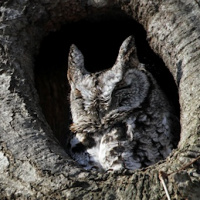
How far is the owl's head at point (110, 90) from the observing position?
2.53 m

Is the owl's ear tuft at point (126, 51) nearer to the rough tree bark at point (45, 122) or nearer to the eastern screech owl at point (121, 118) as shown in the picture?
the eastern screech owl at point (121, 118)

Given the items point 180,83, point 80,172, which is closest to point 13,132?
point 80,172

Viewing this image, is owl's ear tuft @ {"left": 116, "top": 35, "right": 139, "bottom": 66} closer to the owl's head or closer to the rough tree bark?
the owl's head

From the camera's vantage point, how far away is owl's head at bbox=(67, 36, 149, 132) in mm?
2529

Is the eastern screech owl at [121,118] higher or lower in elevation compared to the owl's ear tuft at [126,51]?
lower

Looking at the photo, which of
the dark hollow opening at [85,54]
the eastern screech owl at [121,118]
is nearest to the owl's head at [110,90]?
the eastern screech owl at [121,118]

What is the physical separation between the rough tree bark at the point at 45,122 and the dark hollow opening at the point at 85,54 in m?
0.16

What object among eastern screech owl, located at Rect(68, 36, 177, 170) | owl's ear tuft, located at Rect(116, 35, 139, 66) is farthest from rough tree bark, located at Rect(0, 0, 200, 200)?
eastern screech owl, located at Rect(68, 36, 177, 170)

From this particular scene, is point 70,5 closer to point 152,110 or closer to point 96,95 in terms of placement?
point 96,95

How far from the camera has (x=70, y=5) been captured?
267 cm

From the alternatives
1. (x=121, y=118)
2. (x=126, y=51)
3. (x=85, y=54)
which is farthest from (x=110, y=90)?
(x=85, y=54)

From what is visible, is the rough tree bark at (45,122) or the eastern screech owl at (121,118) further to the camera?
the eastern screech owl at (121,118)

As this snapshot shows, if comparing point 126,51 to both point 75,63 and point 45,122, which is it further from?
point 45,122

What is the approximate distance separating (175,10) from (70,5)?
2.08 ft
